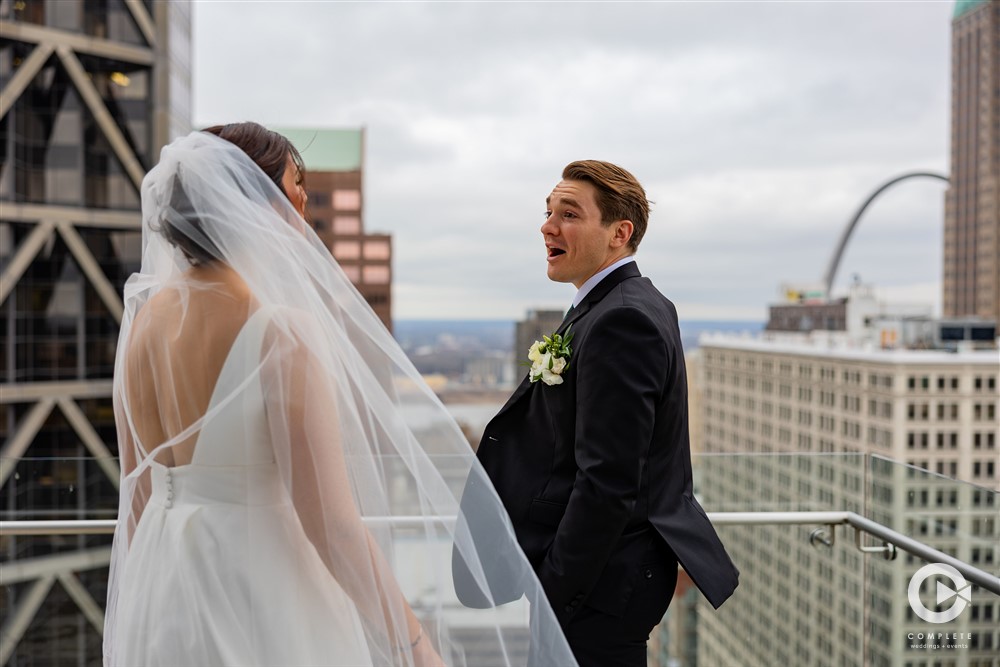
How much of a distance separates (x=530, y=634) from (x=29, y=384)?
21134 millimetres

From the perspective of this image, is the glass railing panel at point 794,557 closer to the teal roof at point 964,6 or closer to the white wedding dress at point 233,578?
the white wedding dress at point 233,578

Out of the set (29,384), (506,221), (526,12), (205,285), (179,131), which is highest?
(526,12)

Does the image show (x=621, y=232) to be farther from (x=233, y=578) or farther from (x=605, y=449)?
(x=233, y=578)

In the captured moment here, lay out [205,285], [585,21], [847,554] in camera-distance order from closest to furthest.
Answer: [205,285]
[847,554]
[585,21]

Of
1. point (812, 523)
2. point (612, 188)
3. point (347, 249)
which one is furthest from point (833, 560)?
point (347, 249)

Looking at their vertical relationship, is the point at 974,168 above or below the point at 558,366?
above

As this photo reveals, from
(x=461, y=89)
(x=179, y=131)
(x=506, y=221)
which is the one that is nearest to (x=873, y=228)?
(x=506, y=221)

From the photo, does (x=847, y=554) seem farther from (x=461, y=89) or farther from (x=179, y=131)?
(x=461, y=89)

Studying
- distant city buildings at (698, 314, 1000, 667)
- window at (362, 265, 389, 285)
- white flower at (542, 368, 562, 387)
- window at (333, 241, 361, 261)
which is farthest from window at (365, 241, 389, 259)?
white flower at (542, 368, 562, 387)

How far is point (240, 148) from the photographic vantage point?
122 centimetres

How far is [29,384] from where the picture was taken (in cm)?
1936

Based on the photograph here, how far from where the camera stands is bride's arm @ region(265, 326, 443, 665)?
1.11m

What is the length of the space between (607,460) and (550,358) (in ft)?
0.76

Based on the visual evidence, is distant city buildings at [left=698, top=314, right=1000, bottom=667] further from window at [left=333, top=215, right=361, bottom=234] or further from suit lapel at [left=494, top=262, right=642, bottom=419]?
window at [left=333, top=215, right=361, bottom=234]
